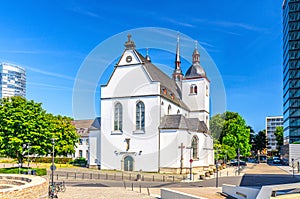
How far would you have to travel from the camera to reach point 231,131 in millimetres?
66875

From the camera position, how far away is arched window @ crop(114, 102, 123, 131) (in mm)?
46784

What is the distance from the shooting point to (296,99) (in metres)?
79.4

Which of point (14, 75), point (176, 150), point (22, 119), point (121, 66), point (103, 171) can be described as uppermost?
point (14, 75)

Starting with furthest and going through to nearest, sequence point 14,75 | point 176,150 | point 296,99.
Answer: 1. point 14,75
2. point 296,99
3. point 176,150

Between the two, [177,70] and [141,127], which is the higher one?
[177,70]

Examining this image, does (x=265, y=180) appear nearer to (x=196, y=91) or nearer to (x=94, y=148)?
(x=196, y=91)

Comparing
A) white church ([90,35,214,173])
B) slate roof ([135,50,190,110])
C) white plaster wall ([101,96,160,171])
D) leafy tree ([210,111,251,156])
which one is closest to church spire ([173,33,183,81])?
slate roof ([135,50,190,110])

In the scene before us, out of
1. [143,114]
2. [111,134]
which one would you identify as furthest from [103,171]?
[143,114]

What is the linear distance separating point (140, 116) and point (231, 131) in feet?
93.5

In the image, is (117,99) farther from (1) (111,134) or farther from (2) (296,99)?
(2) (296,99)

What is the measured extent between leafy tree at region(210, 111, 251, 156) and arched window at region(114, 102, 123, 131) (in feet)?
84.2

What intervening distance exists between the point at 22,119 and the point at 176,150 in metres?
19.8

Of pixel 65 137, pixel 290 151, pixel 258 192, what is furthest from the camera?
pixel 290 151

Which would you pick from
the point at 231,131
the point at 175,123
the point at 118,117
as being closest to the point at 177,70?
the point at 231,131
